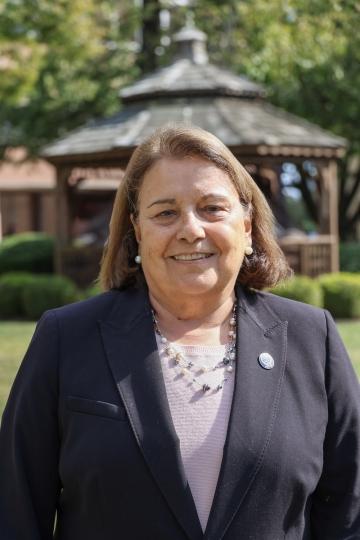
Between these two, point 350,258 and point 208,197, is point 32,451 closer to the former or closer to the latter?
point 208,197

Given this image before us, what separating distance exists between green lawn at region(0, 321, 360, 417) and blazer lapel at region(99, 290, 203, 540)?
203 inches

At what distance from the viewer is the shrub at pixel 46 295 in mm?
14867

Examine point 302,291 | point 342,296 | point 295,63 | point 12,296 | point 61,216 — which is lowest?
point 12,296

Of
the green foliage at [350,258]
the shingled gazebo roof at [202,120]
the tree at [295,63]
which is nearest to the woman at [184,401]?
the shingled gazebo roof at [202,120]

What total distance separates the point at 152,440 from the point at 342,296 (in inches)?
477

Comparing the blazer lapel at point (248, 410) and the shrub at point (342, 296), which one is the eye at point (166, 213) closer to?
the blazer lapel at point (248, 410)

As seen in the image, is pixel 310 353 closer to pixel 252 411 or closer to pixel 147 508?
pixel 252 411

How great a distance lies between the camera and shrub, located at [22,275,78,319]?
1487cm

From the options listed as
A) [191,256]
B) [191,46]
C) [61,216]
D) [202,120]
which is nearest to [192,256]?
[191,256]

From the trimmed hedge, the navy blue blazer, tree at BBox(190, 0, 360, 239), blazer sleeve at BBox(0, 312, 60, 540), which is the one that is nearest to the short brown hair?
the navy blue blazer

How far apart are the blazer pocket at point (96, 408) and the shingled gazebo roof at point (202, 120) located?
12556mm

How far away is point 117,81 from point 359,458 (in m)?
20.6

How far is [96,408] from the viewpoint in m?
2.41

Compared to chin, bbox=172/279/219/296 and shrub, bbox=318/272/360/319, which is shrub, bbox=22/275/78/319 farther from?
chin, bbox=172/279/219/296
